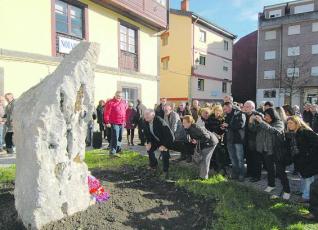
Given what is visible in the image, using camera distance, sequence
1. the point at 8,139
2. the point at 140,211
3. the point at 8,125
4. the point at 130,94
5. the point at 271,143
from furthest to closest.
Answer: the point at 130,94 < the point at 8,139 < the point at 8,125 < the point at 271,143 < the point at 140,211

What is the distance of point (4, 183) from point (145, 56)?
45.9 ft

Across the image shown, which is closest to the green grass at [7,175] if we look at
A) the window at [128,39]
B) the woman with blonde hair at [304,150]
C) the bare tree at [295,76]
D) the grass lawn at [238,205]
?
the grass lawn at [238,205]

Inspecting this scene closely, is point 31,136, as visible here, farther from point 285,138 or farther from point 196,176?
point 285,138

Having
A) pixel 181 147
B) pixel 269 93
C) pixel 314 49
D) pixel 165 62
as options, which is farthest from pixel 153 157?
pixel 314 49

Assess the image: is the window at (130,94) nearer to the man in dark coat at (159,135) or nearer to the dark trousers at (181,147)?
the dark trousers at (181,147)

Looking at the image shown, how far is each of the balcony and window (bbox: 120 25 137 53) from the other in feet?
2.26

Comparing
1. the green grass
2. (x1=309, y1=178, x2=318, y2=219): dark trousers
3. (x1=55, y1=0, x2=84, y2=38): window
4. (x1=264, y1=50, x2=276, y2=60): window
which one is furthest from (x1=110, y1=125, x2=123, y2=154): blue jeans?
(x1=264, y1=50, x2=276, y2=60): window

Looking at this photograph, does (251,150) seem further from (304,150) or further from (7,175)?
(7,175)

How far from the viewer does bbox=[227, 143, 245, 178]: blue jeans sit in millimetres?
7285

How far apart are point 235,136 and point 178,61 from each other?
2368 cm

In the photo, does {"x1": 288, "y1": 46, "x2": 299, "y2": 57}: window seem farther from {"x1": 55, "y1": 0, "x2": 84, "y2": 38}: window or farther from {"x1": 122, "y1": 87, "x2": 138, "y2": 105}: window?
{"x1": 55, "y1": 0, "x2": 84, "y2": 38}: window

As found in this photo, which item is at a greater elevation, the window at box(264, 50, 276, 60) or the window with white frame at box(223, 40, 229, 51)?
the window with white frame at box(223, 40, 229, 51)

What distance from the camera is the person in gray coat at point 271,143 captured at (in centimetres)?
622

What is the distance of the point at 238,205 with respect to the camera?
560 centimetres
